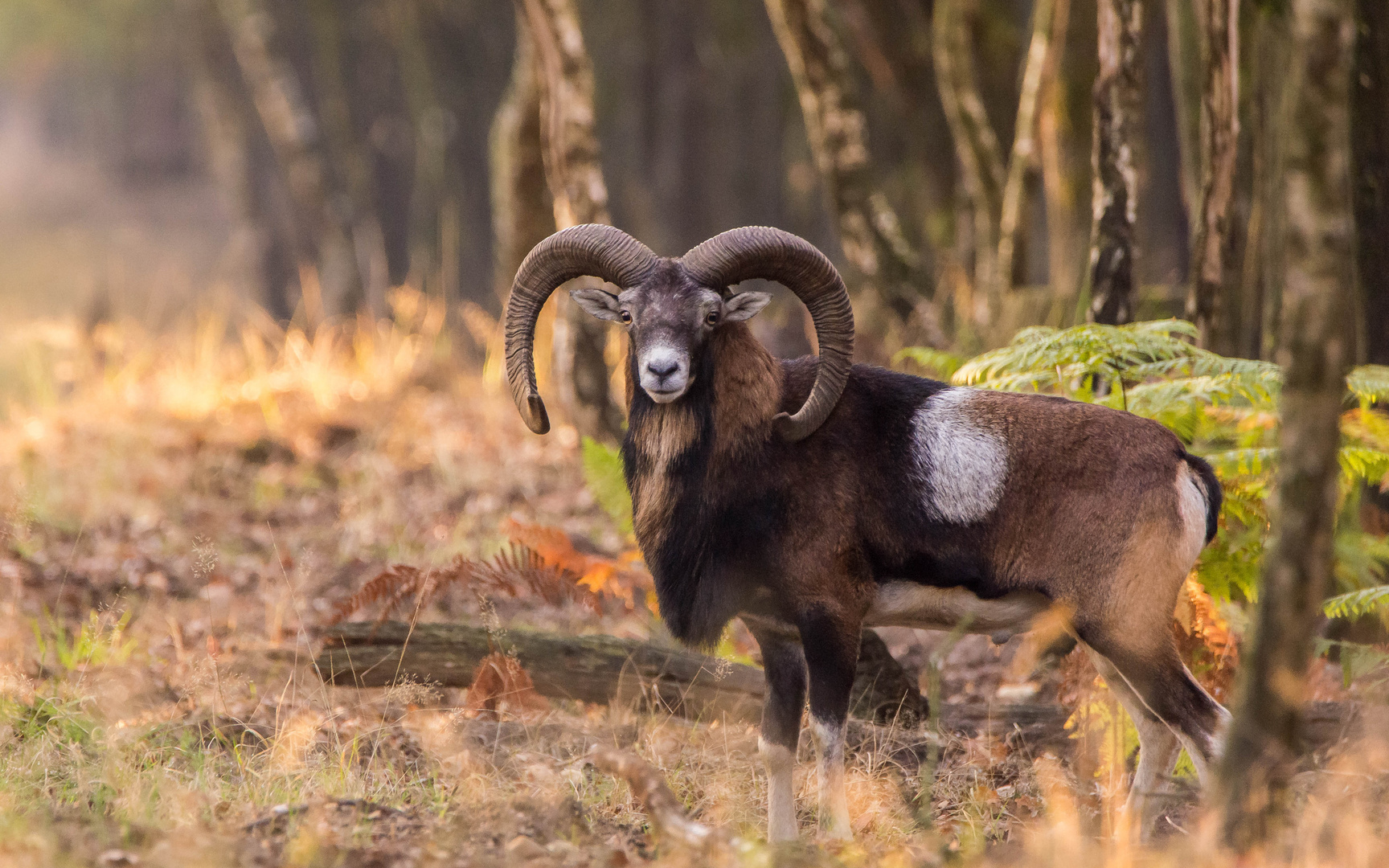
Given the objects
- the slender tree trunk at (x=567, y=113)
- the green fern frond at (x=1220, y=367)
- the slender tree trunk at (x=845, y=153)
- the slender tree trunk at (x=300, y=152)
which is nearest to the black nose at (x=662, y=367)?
the green fern frond at (x=1220, y=367)

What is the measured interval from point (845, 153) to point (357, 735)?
306 inches

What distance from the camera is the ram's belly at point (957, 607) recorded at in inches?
203

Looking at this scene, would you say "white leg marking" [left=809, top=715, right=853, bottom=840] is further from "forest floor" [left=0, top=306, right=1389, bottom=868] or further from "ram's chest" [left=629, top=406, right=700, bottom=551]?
"ram's chest" [left=629, top=406, right=700, bottom=551]

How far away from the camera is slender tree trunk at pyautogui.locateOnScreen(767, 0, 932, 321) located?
36.3 ft

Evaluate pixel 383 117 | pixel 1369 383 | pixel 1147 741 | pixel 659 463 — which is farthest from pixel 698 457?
pixel 383 117

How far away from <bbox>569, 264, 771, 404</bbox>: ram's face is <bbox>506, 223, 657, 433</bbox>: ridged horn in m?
0.10

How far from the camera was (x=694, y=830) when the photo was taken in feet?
13.4

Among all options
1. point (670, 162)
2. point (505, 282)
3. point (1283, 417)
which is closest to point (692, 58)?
point (670, 162)

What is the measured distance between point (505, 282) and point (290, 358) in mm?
2532

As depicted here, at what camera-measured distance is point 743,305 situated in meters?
5.41

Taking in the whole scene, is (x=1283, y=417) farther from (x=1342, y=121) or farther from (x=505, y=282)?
(x=505, y=282)

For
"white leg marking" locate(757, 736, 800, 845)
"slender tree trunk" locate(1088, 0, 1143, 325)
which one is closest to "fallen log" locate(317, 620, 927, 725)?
"white leg marking" locate(757, 736, 800, 845)

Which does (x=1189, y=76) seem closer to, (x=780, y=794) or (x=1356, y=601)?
(x=1356, y=601)

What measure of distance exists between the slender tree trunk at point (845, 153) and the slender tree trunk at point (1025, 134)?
1001 millimetres
